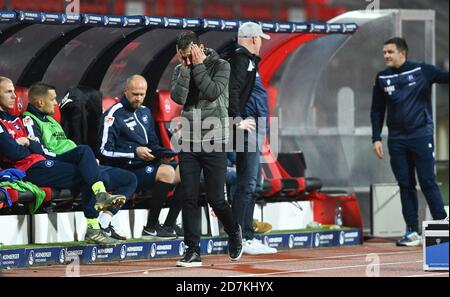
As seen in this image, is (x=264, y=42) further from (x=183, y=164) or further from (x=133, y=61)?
(x=183, y=164)

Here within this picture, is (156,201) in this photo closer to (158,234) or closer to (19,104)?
(158,234)

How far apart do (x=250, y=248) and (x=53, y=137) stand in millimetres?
2132

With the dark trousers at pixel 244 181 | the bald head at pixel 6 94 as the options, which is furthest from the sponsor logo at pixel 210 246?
the bald head at pixel 6 94

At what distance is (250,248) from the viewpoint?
40.0 feet

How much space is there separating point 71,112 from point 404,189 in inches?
140

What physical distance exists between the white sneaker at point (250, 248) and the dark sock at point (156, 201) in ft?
2.83

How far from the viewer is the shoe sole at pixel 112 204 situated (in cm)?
1125

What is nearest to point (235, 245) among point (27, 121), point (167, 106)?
point (27, 121)

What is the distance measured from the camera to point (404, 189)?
13.4 metres

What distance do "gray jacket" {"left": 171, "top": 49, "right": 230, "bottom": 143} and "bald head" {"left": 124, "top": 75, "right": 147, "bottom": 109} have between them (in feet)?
5.18

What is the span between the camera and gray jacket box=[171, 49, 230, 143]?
10.4 metres

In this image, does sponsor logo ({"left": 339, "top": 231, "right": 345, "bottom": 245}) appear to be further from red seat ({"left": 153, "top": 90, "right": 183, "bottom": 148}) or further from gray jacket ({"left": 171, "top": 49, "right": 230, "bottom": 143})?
gray jacket ({"left": 171, "top": 49, "right": 230, "bottom": 143})

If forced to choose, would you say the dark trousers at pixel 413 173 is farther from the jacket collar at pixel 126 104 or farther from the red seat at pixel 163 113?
the jacket collar at pixel 126 104

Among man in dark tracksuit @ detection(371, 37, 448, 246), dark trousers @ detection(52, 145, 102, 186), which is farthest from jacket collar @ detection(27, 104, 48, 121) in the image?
man in dark tracksuit @ detection(371, 37, 448, 246)
